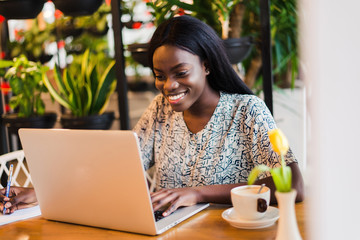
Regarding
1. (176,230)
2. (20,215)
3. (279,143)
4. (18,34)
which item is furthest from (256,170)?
(18,34)

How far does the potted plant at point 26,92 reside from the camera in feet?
9.56

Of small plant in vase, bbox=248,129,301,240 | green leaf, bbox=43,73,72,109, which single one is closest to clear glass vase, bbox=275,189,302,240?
small plant in vase, bbox=248,129,301,240

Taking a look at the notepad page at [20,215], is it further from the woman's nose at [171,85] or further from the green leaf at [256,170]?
the green leaf at [256,170]

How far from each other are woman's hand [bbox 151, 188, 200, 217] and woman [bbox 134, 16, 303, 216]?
17 centimetres

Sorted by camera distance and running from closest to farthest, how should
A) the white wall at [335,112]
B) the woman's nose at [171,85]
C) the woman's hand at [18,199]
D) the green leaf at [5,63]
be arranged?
the white wall at [335,112], the woman's hand at [18,199], the woman's nose at [171,85], the green leaf at [5,63]

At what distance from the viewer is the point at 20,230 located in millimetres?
1316

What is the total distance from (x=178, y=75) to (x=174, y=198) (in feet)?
1.51

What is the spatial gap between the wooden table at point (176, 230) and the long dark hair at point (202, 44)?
0.52 m

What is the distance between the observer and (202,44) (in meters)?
1.66

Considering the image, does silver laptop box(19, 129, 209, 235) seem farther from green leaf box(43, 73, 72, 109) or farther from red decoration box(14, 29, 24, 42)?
red decoration box(14, 29, 24, 42)

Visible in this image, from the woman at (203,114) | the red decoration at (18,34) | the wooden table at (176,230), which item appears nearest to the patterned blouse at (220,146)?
the woman at (203,114)

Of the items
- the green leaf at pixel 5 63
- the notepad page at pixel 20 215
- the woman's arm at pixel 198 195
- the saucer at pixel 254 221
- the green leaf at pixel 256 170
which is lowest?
the notepad page at pixel 20 215

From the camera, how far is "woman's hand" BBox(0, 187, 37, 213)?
1.45 meters

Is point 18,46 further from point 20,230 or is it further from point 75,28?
point 20,230
